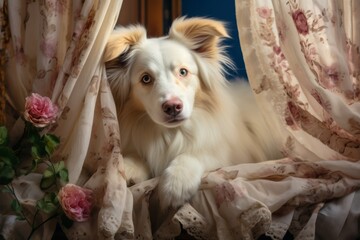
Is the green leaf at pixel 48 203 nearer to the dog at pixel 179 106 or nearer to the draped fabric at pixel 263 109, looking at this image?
the draped fabric at pixel 263 109

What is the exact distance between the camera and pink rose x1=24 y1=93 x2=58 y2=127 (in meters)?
1.23

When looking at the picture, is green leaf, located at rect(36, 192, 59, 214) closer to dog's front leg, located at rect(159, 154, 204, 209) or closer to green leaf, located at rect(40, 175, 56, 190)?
green leaf, located at rect(40, 175, 56, 190)

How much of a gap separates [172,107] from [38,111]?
0.37 meters

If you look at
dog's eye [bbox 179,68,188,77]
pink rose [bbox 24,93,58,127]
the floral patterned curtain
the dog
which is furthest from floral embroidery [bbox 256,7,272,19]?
pink rose [bbox 24,93,58,127]

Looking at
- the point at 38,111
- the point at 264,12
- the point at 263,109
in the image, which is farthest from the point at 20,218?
the point at 264,12

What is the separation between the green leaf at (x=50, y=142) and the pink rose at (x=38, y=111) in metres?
0.03

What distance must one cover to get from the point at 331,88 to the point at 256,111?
1.24 ft

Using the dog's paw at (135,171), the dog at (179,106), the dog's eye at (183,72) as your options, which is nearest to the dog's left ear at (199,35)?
the dog at (179,106)

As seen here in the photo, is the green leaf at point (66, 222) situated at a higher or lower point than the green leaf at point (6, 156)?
lower

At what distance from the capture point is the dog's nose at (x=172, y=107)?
1.30 meters

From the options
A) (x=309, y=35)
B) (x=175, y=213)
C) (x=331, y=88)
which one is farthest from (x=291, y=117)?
(x=175, y=213)

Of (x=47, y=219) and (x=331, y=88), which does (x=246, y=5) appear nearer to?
(x=331, y=88)

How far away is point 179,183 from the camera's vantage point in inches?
48.7

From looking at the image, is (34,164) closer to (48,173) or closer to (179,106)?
(48,173)
